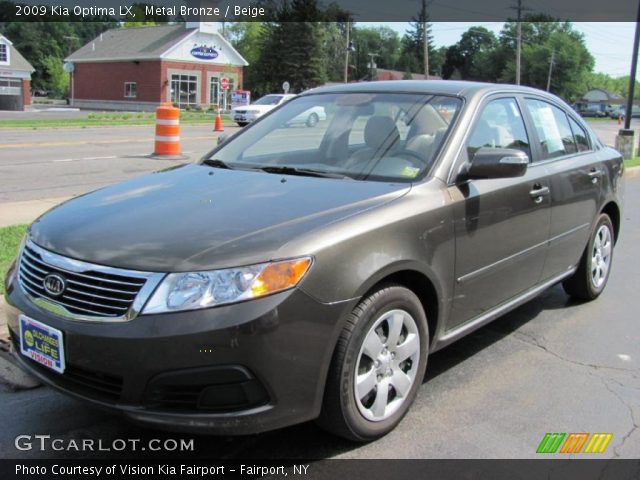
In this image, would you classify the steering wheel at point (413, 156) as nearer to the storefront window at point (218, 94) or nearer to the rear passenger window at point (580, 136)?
the rear passenger window at point (580, 136)

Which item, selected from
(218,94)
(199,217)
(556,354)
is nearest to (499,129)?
(556,354)

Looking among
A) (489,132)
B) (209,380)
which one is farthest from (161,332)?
(489,132)

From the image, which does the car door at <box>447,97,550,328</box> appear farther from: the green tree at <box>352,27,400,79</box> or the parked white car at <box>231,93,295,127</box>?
the green tree at <box>352,27,400,79</box>

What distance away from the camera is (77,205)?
11.5 feet

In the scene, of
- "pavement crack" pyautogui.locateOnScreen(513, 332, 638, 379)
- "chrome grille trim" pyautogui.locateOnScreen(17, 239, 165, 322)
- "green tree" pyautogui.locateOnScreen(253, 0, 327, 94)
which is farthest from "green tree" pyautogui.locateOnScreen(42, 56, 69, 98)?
"chrome grille trim" pyautogui.locateOnScreen(17, 239, 165, 322)

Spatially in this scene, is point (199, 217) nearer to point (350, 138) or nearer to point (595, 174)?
point (350, 138)

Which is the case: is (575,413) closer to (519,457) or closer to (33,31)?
(519,457)

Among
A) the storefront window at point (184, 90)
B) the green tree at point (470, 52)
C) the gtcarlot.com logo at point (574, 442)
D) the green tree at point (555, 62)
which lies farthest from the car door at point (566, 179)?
the green tree at point (470, 52)

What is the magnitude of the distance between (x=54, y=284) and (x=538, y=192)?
→ 9.96 ft

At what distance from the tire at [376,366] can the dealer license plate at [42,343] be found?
1.15 m

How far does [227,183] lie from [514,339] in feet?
7.95

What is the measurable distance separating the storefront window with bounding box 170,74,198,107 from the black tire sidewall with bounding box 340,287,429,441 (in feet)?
173

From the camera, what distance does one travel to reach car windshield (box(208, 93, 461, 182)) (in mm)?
3785

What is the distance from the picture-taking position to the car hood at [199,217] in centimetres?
271
